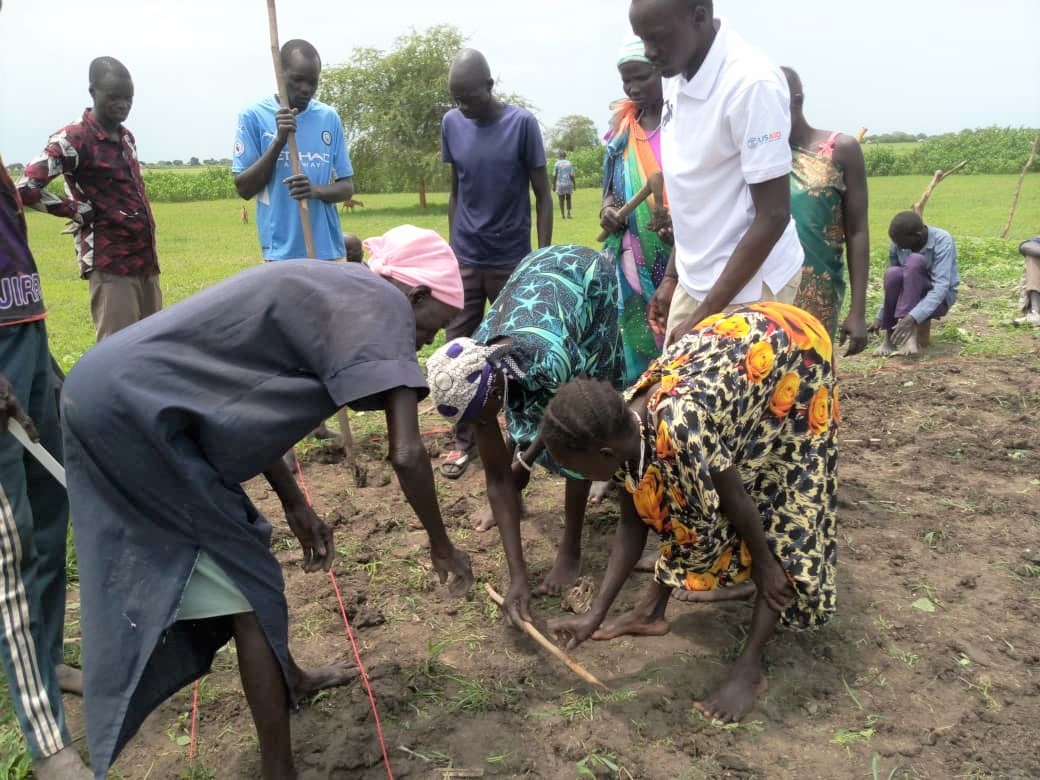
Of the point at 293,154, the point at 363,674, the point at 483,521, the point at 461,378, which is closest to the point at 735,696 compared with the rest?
the point at 363,674

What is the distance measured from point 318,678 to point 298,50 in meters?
3.20

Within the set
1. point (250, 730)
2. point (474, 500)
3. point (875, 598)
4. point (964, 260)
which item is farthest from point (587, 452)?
point (964, 260)

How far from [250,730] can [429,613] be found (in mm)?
833

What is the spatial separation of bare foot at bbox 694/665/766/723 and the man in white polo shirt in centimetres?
118

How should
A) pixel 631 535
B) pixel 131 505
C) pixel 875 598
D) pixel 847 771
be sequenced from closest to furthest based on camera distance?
pixel 131 505
pixel 847 771
pixel 631 535
pixel 875 598

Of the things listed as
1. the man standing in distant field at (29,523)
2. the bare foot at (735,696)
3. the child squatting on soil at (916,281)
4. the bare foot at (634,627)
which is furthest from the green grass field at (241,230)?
the bare foot at (735,696)

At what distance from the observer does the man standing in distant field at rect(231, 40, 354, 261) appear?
431cm

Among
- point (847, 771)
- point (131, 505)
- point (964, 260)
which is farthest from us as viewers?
point (964, 260)

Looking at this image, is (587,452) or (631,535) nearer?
(587,452)

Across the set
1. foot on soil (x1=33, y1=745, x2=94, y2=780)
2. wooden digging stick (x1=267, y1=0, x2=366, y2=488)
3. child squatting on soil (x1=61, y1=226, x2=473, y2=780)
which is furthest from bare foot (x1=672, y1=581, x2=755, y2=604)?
foot on soil (x1=33, y1=745, x2=94, y2=780)

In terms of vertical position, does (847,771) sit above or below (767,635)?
below

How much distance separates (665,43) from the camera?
2.54 metres

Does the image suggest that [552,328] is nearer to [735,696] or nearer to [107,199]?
[735,696]

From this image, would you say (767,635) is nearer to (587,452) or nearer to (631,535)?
(631,535)
